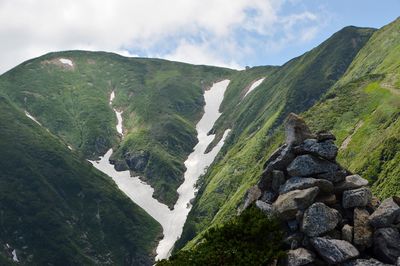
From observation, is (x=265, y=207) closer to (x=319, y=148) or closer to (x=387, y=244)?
(x=319, y=148)

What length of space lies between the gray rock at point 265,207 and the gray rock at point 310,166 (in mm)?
3413

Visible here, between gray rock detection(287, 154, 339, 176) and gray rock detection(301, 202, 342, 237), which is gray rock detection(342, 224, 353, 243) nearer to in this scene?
gray rock detection(301, 202, 342, 237)

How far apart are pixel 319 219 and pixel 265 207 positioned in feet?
18.7

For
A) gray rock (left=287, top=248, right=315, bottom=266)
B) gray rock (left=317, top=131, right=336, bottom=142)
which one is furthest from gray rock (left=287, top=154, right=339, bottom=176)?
gray rock (left=287, top=248, right=315, bottom=266)

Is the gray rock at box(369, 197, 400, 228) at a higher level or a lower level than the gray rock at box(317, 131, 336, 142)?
lower

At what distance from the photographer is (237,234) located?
127ft

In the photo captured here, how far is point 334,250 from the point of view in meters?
33.8

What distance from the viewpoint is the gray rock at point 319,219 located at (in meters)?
35.2

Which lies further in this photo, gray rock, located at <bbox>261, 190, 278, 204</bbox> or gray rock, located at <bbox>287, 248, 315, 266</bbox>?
gray rock, located at <bbox>261, 190, 278, 204</bbox>

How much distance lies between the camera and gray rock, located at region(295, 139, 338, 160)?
135ft

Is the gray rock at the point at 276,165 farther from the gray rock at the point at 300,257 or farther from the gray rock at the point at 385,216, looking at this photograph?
the gray rock at the point at 385,216

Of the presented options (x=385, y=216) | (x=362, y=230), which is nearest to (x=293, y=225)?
(x=362, y=230)

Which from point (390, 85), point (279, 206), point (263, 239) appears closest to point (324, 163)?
point (279, 206)

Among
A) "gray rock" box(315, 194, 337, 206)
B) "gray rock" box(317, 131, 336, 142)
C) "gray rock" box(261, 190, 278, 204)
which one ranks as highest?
"gray rock" box(317, 131, 336, 142)
